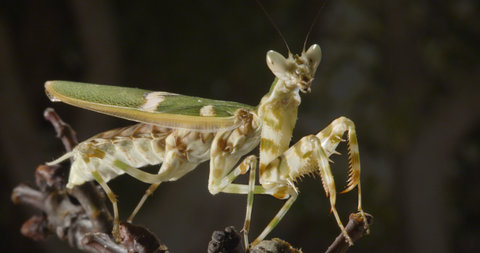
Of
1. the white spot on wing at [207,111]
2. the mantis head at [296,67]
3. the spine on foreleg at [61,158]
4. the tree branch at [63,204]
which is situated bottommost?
the tree branch at [63,204]

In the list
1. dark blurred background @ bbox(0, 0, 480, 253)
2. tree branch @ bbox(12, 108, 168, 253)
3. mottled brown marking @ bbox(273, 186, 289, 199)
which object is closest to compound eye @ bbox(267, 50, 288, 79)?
mottled brown marking @ bbox(273, 186, 289, 199)

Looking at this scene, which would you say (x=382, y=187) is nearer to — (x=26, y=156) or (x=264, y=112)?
(x=26, y=156)

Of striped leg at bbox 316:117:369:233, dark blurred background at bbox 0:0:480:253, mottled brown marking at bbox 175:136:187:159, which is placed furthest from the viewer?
dark blurred background at bbox 0:0:480:253

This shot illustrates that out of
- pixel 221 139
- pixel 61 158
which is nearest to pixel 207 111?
pixel 221 139

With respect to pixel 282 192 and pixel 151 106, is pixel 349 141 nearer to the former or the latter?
pixel 282 192

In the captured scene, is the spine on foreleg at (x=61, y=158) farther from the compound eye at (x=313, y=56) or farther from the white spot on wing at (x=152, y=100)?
the compound eye at (x=313, y=56)

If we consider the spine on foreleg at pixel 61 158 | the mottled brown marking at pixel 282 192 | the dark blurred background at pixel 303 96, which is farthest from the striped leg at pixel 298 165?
the dark blurred background at pixel 303 96

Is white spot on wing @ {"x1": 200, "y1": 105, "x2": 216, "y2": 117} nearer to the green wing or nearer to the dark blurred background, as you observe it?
the green wing
